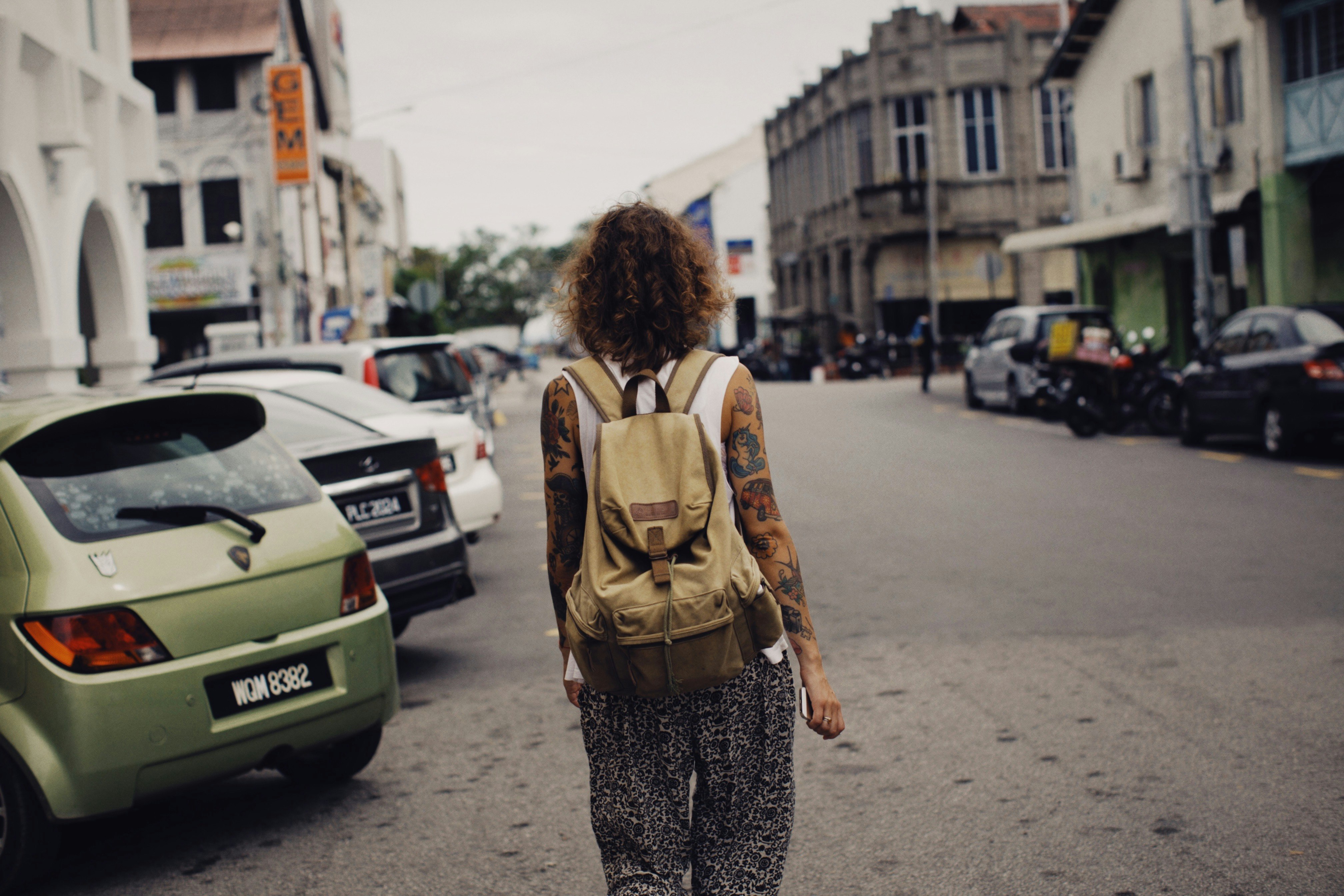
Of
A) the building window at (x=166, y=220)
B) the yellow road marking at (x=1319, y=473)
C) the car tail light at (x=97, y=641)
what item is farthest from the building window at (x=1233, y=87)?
the building window at (x=166, y=220)

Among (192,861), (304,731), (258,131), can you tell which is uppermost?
(258,131)

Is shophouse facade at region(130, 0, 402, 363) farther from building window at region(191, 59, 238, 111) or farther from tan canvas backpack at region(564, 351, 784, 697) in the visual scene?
tan canvas backpack at region(564, 351, 784, 697)

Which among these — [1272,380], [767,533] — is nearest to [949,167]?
[1272,380]

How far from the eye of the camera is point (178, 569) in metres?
4.15

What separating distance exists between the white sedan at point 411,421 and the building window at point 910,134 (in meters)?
38.2

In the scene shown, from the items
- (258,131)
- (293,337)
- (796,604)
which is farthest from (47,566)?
(258,131)

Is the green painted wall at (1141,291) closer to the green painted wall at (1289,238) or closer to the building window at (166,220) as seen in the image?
the green painted wall at (1289,238)

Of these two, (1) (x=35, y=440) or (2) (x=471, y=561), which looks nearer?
(1) (x=35, y=440)

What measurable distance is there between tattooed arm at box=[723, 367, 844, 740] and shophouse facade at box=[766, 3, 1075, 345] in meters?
42.4

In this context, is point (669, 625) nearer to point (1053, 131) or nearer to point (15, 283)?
point (15, 283)

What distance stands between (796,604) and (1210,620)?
508 cm

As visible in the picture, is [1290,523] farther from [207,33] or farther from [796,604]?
[207,33]

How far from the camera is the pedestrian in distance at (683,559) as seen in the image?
7.96 feet

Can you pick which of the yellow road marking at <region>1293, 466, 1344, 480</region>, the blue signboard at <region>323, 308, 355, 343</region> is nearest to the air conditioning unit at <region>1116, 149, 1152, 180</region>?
the yellow road marking at <region>1293, 466, 1344, 480</region>
